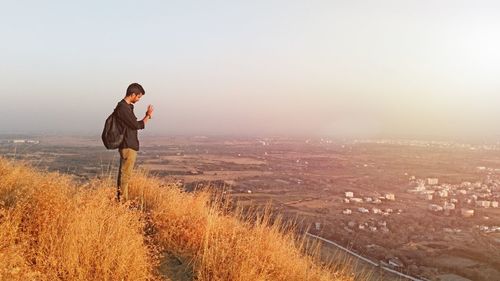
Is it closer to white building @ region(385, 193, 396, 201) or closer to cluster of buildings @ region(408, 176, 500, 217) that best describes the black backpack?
cluster of buildings @ region(408, 176, 500, 217)

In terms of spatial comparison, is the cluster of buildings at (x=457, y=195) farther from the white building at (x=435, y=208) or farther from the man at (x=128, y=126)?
the man at (x=128, y=126)

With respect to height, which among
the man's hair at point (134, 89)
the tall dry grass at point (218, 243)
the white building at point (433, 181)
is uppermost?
the man's hair at point (134, 89)

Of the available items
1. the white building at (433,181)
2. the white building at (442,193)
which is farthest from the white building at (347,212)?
the white building at (433,181)

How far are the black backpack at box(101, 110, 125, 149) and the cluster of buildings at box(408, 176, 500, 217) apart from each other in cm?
4130

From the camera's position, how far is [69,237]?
13.1 feet

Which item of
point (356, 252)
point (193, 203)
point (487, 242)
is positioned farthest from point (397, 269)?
point (193, 203)

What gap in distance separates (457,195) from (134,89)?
54655 millimetres

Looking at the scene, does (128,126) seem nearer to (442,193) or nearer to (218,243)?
(218,243)

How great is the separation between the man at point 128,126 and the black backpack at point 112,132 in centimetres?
7

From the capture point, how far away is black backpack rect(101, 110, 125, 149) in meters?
6.46

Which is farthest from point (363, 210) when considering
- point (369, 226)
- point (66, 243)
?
point (66, 243)

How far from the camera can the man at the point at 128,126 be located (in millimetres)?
6379

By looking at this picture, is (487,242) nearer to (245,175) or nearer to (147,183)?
(147,183)

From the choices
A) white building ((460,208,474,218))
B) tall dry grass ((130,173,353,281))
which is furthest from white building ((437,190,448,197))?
tall dry grass ((130,173,353,281))
